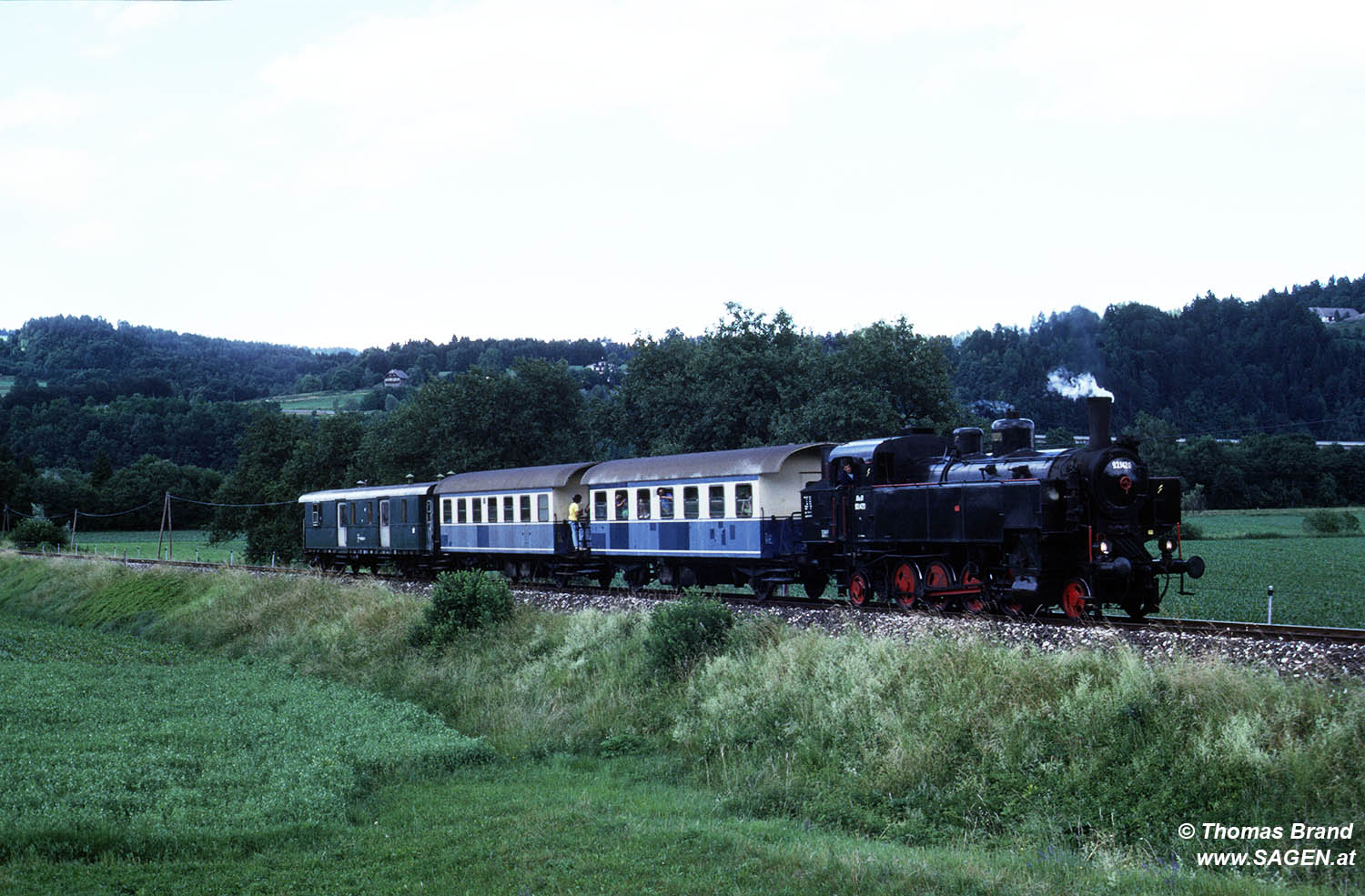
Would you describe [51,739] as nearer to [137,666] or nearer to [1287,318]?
[137,666]

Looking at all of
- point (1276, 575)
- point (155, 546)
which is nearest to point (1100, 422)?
point (1276, 575)

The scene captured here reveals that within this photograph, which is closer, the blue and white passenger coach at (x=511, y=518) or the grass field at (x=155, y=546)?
the blue and white passenger coach at (x=511, y=518)

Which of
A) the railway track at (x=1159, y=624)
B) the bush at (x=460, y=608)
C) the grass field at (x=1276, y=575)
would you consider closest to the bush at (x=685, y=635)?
the railway track at (x=1159, y=624)

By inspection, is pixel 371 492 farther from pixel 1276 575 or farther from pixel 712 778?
pixel 1276 575

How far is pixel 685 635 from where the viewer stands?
18422 mm

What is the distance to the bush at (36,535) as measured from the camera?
68000 mm

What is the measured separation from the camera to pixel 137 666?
25375mm

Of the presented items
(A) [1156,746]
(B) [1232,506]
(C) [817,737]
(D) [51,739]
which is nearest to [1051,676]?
(A) [1156,746]

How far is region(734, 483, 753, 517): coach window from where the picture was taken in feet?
83.1

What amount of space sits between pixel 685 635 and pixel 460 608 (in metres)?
7.42

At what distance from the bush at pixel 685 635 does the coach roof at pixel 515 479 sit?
1320 cm

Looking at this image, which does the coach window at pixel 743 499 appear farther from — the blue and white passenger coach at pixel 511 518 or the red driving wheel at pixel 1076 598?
the red driving wheel at pixel 1076 598

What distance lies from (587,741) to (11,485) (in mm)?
90770

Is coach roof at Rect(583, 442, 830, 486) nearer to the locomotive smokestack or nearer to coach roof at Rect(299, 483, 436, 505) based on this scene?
the locomotive smokestack
